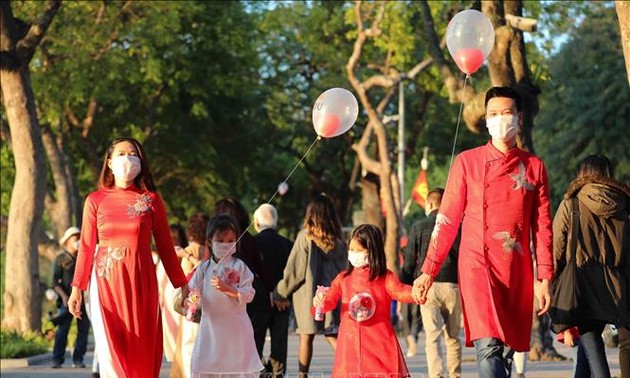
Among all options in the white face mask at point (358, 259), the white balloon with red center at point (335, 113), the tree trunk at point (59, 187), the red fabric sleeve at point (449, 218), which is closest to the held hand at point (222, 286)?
the white face mask at point (358, 259)

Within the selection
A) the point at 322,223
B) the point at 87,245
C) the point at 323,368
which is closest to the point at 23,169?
the point at 323,368

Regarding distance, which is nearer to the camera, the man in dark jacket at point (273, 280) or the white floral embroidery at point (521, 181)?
the white floral embroidery at point (521, 181)

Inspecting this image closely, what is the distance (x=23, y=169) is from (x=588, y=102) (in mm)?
21552

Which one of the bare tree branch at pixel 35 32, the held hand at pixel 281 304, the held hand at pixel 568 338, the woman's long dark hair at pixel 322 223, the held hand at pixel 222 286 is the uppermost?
the bare tree branch at pixel 35 32

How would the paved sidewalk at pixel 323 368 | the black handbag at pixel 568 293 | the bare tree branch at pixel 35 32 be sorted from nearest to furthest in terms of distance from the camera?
→ the black handbag at pixel 568 293 < the paved sidewalk at pixel 323 368 < the bare tree branch at pixel 35 32

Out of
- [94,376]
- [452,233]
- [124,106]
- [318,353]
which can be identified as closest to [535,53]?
[124,106]

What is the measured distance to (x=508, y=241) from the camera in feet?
29.5

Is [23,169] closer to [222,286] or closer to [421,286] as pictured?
[222,286]

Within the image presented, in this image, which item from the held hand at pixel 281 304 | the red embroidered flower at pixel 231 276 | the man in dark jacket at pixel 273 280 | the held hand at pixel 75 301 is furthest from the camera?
the man in dark jacket at pixel 273 280

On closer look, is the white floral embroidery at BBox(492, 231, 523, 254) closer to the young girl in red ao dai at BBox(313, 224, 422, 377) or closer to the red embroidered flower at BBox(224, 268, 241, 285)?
the young girl in red ao dai at BBox(313, 224, 422, 377)

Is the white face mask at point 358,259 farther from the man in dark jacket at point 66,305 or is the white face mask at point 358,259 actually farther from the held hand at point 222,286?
the man in dark jacket at point 66,305

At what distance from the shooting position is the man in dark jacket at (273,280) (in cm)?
1471

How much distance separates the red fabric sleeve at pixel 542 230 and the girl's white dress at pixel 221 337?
10.4 ft

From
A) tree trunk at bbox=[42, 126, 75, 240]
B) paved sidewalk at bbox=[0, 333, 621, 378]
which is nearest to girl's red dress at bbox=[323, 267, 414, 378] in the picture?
paved sidewalk at bbox=[0, 333, 621, 378]
